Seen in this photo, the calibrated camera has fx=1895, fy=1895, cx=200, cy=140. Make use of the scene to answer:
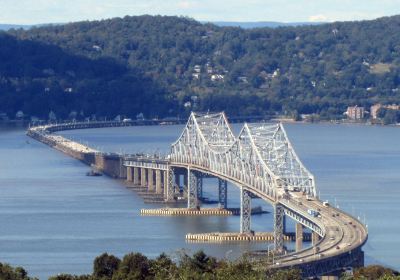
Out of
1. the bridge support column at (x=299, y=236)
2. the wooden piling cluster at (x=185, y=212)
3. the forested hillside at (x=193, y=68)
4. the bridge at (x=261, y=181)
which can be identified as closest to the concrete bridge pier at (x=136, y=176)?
the bridge at (x=261, y=181)

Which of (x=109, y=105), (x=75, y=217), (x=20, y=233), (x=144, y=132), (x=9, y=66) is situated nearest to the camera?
(x=20, y=233)

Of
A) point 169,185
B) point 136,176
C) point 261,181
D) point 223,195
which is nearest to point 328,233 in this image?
point 261,181

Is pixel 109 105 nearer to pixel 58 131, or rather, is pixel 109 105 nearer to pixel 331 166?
pixel 58 131

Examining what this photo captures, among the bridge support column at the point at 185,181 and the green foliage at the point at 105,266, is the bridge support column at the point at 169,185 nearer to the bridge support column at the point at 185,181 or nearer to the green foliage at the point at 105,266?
the bridge support column at the point at 185,181

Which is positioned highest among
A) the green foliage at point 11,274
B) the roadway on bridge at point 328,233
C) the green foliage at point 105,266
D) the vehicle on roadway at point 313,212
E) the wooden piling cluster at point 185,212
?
the green foliage at point 11,274

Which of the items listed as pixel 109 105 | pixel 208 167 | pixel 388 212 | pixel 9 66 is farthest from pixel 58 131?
pixel 388 212

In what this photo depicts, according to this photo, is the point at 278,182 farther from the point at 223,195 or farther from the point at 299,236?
the point at 223,195

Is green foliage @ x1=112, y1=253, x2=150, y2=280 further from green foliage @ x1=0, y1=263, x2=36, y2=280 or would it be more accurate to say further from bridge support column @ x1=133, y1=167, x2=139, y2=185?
bridge support column @ x1=133, y1=167, x2=139, y2=185
